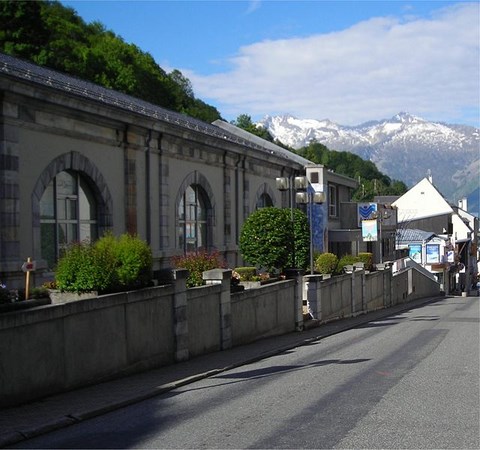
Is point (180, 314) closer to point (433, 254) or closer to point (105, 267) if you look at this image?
point (105, 267)

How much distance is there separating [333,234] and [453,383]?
36.0 meters

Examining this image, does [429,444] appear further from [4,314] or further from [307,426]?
[4,314]

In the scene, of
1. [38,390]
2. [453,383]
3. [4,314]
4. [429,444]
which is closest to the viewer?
[429,444]

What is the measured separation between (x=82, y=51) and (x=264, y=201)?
102 feet

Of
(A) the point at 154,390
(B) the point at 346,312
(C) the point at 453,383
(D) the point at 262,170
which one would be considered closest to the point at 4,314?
(A) the point at 154,390

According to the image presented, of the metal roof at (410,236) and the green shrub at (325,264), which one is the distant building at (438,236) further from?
the green shrub at (325,264)

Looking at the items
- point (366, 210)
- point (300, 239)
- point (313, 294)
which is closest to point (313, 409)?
point (313, 294)

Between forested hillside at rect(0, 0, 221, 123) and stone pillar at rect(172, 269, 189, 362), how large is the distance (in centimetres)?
2665

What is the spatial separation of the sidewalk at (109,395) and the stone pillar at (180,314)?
1.01 feet

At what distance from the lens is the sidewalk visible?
9367mm

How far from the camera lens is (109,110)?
22.3 metres

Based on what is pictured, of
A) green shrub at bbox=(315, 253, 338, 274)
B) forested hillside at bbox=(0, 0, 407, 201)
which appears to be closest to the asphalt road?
green shrub at bbox=(315, 253, 338, 274)

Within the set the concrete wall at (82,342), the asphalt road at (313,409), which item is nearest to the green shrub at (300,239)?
the asphalt road at (313,409)

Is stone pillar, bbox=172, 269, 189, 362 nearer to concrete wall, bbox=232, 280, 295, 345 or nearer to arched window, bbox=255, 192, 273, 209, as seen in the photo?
concrete wall, bbox=232, 280, 295, 345
